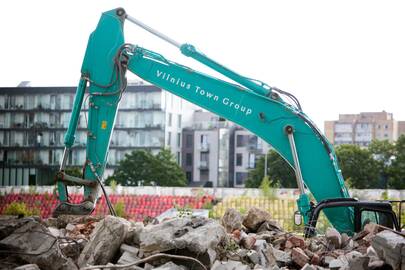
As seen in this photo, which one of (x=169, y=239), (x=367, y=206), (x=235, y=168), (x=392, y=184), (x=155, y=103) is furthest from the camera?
(x=235, y=168)

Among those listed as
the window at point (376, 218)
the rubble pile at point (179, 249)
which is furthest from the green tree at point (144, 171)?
the rubble pile at point (179, 249)

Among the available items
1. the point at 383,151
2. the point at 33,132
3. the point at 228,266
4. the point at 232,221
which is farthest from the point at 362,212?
the point at 33,132

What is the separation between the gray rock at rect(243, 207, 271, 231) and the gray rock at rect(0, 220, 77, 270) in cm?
304

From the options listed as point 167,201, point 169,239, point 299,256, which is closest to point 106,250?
point 169,239

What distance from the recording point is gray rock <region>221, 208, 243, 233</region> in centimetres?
781

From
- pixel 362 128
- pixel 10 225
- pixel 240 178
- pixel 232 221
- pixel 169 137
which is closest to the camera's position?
pixel 10 225

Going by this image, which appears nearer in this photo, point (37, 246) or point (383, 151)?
point (37, 246)

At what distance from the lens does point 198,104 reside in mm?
8602

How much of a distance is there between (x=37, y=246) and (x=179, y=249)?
120 centimetres

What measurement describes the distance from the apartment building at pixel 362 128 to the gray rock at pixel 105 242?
64.2m

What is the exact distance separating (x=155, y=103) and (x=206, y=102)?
1716 inches

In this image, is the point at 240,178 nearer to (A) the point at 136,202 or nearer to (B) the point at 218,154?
(B) the point at 218,154

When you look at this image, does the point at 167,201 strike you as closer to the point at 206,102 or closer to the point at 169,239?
the point at 206,102

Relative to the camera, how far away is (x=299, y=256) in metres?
6.23
